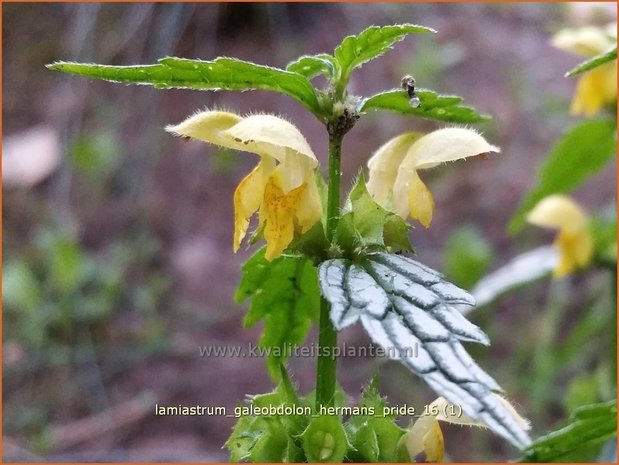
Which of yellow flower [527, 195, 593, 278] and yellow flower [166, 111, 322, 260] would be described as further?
yellow flower [527, 195, 593, 278]

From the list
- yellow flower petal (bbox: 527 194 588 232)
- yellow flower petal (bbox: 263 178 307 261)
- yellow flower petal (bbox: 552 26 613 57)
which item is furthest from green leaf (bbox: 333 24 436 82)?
yellow flower petal (bbox: 527 194 588 232)

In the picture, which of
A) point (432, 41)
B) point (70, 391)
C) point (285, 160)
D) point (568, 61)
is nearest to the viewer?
point (285, 160)

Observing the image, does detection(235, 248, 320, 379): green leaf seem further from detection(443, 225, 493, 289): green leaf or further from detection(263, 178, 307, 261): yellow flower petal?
detection(443, 225, 493, 289): green leaf

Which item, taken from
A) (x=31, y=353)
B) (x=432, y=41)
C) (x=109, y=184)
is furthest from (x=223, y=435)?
(x=432, y=41)

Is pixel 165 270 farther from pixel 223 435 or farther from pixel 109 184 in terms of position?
pixel 223 435

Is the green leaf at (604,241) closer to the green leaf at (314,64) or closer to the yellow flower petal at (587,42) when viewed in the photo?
the yellow flower petal at (587,42)

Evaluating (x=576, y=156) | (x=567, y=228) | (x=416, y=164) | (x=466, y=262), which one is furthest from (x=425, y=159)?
(x=466, y=262)

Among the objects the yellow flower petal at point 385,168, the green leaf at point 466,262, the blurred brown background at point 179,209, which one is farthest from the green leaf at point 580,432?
the green leaf at point 466,262
